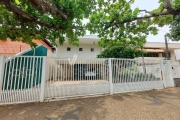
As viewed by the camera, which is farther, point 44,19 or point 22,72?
point 44,19

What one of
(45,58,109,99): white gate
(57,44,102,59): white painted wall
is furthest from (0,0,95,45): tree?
(57,44,102,59): white painted wall

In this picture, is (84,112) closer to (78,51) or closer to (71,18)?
(71,18)

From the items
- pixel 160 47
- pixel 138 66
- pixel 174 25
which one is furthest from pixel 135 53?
pixel 160 47

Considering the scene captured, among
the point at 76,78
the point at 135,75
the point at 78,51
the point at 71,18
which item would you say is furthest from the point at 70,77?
the point at 78,51

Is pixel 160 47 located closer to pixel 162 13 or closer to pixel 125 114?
pixel 162 13

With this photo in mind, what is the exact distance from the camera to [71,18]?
4.54 metres

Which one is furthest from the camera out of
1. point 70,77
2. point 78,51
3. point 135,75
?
point 78,51

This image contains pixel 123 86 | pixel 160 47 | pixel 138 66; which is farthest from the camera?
pixel 160 47

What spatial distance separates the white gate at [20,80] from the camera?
14.0ft

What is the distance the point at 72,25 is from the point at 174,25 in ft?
41.5

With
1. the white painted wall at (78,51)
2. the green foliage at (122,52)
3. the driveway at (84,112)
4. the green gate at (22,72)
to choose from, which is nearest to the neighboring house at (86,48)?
the white painted wall at (78,51)

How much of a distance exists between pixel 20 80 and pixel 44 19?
3.10m

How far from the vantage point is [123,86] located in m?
6.00

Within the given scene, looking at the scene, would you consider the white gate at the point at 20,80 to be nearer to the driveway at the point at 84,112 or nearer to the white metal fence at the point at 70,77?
the white metal fence at the point at 70,77
